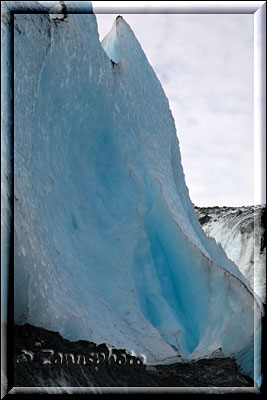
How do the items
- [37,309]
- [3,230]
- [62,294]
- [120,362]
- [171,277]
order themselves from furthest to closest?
[171,277] → [120,362] → [62,294] → [37,309] → [3,230]

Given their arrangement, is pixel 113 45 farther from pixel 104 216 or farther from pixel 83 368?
pixel 83 368

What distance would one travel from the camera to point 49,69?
369 cm

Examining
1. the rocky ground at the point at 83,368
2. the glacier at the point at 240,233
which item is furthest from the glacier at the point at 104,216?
the glacier at the point at 240,233

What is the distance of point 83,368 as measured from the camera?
105 inches

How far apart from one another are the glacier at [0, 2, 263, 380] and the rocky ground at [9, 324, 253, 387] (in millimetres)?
92

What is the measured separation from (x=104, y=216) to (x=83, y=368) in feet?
6.04

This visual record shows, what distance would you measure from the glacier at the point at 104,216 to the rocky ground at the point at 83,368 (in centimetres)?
9

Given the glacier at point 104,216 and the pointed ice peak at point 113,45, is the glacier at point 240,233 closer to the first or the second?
the glacier at point 104,216

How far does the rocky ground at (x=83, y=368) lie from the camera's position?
7.68 ft

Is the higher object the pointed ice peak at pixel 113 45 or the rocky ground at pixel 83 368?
the pointed ice peak at pixel 113 45

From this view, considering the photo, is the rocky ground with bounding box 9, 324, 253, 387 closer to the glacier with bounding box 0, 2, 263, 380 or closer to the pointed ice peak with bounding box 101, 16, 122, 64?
the glacier with bounding box 0, 2, 263, 380
